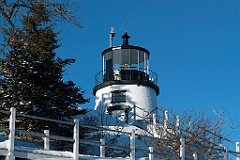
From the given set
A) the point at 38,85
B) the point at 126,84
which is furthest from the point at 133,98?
the point at 38,85

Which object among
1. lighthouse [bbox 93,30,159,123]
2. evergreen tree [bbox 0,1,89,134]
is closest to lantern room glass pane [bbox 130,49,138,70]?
lighthouse [bbox 93,30,159,123]

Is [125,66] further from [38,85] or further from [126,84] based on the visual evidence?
[38,85]

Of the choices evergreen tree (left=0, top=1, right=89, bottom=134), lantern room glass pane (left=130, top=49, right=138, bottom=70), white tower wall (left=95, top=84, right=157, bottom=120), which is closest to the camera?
evergreen tree (left=0, top=1, right=89, bottom=134)

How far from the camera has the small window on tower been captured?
34469 millimetres

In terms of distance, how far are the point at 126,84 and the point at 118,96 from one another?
93 centimetres

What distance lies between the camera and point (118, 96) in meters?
34.8

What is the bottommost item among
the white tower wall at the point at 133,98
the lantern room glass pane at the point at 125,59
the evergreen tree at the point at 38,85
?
the evergreen tree at the point at 38,85

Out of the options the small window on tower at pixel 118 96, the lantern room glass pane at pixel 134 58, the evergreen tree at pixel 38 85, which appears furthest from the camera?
the lantern room glass pane at pixel 134 58

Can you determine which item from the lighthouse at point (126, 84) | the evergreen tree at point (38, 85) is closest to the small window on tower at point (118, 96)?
the lighthouse at point (126, 84)

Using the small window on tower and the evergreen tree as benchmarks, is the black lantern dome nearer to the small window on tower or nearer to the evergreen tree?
the small window on tower

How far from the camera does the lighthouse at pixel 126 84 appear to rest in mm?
34188

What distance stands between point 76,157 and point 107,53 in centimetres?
2456

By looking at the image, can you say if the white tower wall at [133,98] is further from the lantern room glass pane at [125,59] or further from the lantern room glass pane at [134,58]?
the lantern room glass pane at [134,58]

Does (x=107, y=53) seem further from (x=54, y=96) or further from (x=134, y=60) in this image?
(x=54, y=96)
